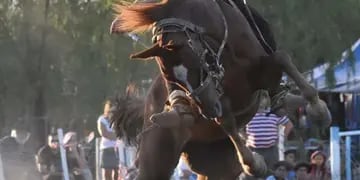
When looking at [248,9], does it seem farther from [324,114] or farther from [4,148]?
[4,148]

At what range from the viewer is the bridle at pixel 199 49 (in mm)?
5410

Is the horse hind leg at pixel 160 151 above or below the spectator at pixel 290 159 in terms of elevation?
above

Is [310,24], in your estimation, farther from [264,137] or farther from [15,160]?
[264,137]

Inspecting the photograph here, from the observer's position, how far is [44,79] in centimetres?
1966

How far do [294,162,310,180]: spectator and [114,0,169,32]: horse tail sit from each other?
15.5ft

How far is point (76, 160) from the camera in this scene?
1349 centimetres

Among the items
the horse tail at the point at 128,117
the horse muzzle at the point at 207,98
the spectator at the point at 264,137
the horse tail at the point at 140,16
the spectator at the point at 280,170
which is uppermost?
the horse tail at the point at 140,16

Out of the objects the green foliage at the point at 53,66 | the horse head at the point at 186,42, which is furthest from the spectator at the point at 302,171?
the green foliage at the point at 53,66

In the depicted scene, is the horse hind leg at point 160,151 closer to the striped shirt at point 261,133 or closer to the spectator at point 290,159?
the striped shirt at point 261,133


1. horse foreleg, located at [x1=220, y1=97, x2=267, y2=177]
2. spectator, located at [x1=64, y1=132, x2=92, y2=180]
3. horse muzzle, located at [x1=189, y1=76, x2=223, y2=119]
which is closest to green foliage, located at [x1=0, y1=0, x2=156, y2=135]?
spectator, located at [x1=64, y1=132, x2=92, y2=180]

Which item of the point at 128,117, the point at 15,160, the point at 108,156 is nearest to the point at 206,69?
the point at 128,117

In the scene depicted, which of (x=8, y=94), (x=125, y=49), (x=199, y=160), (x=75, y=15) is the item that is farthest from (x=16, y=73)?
(x=199, y=160)

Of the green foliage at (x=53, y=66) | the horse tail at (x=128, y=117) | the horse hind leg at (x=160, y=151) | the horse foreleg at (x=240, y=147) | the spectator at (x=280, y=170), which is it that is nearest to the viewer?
the horse foreleg at (x=240, y=147)

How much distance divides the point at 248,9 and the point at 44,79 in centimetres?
1382
